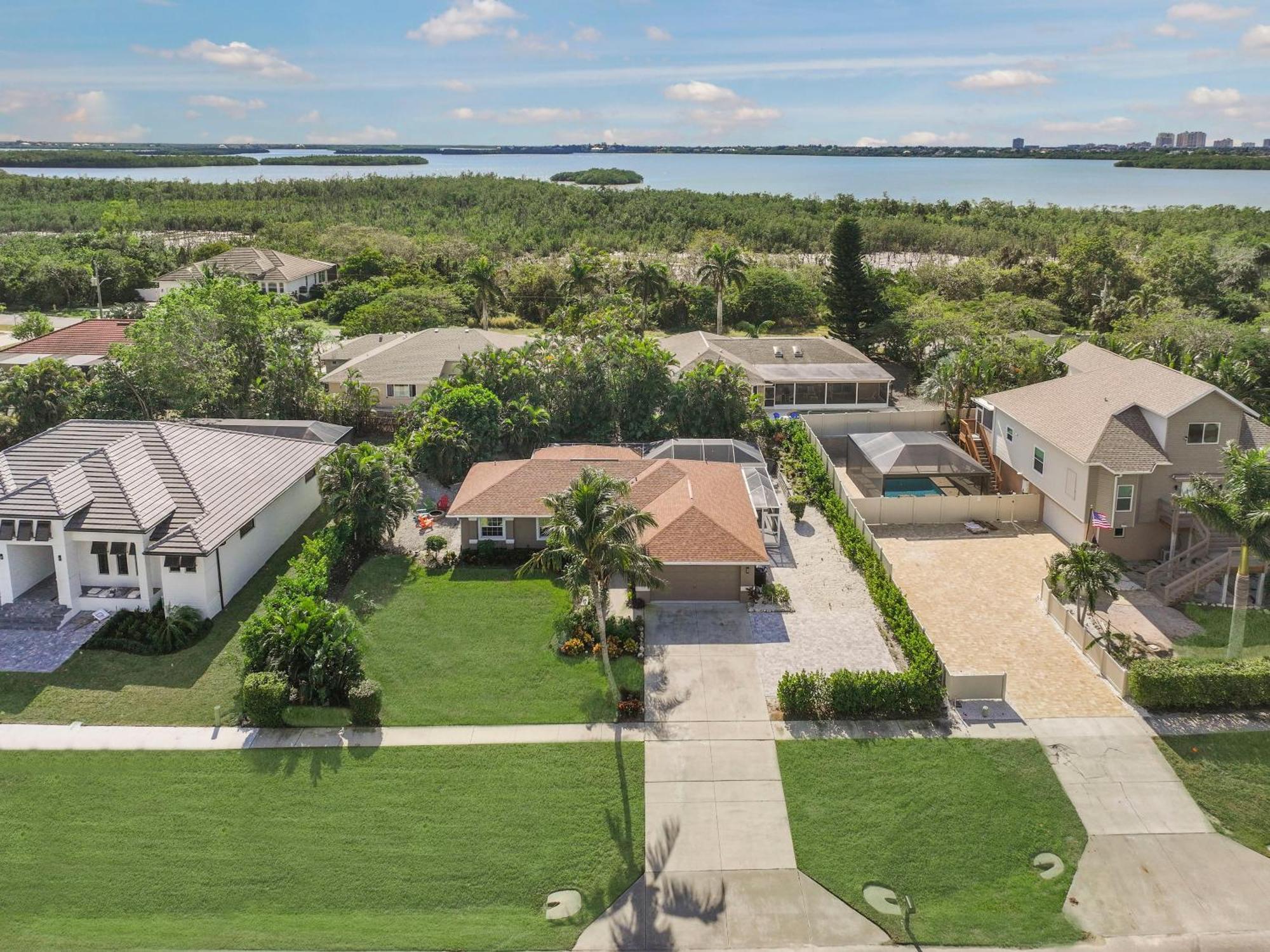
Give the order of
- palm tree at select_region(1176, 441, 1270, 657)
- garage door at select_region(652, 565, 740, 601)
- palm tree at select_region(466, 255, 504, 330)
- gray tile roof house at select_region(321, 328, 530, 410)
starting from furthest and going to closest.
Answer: palm tree at select_region(466, 255, 504, 330)
gray tile roof house at select_region(321, 328, 530, 410)
garage door at select_region(652, 565, 740, 601)
palm tree at select_region(1176, 441, 1270, 657)

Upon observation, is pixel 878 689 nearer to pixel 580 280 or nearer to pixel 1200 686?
pixel 1200 686

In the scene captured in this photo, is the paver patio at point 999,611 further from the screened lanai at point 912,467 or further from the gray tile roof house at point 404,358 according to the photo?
the gray tile roof house at point 404,358

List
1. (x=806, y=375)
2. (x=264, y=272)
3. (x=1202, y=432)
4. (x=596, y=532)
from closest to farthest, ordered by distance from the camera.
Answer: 1. (x=596, y=532)
2. (x=1202, y=432)
3. (x=806, y=375)
4. (x=264, y=272)

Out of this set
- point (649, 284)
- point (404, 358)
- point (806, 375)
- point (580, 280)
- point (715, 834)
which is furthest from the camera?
point (649, 284)

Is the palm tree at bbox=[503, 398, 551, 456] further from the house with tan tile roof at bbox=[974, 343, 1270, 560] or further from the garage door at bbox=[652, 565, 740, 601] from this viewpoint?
the house with tan tile roof at bbox=[974, 343, 1270, 560]

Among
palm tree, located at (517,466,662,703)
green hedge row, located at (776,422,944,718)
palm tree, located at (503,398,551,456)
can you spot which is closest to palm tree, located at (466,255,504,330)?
palm tree, located at (503,398,551,456)

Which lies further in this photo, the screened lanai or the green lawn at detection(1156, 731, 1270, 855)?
the screened lanai

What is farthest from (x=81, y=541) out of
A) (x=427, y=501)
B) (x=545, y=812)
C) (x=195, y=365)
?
(x=545, y=812)

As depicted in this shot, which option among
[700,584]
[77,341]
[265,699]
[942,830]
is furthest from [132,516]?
[77,341]
